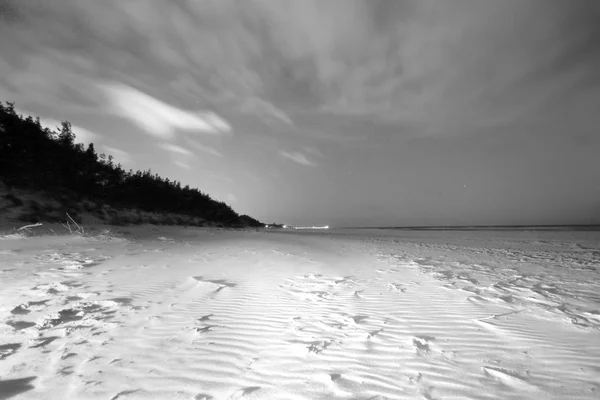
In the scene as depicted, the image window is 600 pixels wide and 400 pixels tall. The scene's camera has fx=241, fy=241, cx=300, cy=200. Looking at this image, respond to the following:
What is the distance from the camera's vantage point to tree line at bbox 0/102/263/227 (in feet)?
45.8

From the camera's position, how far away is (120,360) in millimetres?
2328

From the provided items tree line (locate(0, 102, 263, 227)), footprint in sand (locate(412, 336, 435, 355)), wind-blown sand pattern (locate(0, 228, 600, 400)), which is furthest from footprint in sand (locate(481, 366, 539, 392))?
tree line (locate(0, 102, 263, 227))

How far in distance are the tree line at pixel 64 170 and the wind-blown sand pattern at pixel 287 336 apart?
42.1ft

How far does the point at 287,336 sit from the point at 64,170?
22.1 m

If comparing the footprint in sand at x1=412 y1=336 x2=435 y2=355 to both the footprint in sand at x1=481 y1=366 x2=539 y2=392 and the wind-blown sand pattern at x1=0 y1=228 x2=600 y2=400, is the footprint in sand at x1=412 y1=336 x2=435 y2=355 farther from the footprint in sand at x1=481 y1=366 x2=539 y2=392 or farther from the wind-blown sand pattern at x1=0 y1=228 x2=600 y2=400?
the footprint in sand at x1=481 y1=366 x2=539 y2=392

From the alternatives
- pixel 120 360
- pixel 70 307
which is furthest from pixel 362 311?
pixel 70 307

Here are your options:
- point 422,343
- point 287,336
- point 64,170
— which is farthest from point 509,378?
point 64,170

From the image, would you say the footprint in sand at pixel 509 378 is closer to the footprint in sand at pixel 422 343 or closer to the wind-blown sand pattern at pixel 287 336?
the wind-blown sand pattern at pixel 287 336

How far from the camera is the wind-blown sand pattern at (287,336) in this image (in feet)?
6.72

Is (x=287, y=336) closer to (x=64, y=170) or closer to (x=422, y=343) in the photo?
(x=422, y=343)

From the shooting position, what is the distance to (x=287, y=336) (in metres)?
2.95

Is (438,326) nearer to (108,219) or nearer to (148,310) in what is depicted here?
(148,310)

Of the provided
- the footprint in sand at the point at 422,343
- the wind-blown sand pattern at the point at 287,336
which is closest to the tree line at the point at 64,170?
the wind-blown sand pattern at the point at 287,336

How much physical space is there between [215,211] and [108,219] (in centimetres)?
2396
